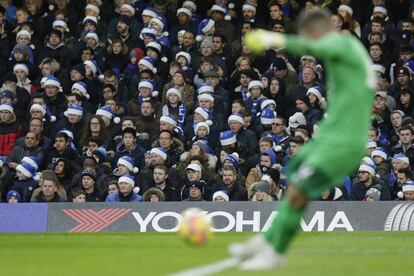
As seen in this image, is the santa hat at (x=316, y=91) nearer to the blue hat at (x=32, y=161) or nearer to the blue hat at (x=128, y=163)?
→ the blue hat at (x=128, y=163)

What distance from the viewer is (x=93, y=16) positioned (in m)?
28.0

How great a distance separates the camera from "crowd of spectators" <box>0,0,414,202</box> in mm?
22703

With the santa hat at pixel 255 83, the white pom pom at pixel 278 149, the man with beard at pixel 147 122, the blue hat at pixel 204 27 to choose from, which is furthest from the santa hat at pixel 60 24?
the white pom pom at pixel 278 149

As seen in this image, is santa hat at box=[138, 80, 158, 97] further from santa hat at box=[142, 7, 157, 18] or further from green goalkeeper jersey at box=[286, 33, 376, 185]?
green goalkeeper jersey at box=[286, 33, 376, 185]

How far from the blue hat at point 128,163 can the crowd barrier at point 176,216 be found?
180cm

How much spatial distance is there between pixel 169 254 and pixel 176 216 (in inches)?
236

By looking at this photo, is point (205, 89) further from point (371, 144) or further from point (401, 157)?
point (401, 157)

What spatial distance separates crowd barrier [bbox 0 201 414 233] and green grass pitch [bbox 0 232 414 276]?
2.51 ft

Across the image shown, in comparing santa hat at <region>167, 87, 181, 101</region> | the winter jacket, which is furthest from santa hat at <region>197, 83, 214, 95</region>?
the winter jacket

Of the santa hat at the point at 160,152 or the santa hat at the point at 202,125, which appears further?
the santa hat at the point at 202,125

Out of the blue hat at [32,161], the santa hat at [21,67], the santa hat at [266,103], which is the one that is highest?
the santa hat at [21,67]

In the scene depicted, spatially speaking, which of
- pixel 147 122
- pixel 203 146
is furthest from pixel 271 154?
pixel 147 122

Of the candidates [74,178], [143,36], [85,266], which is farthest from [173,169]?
[85,266]

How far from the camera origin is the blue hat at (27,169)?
2364 centimetres
